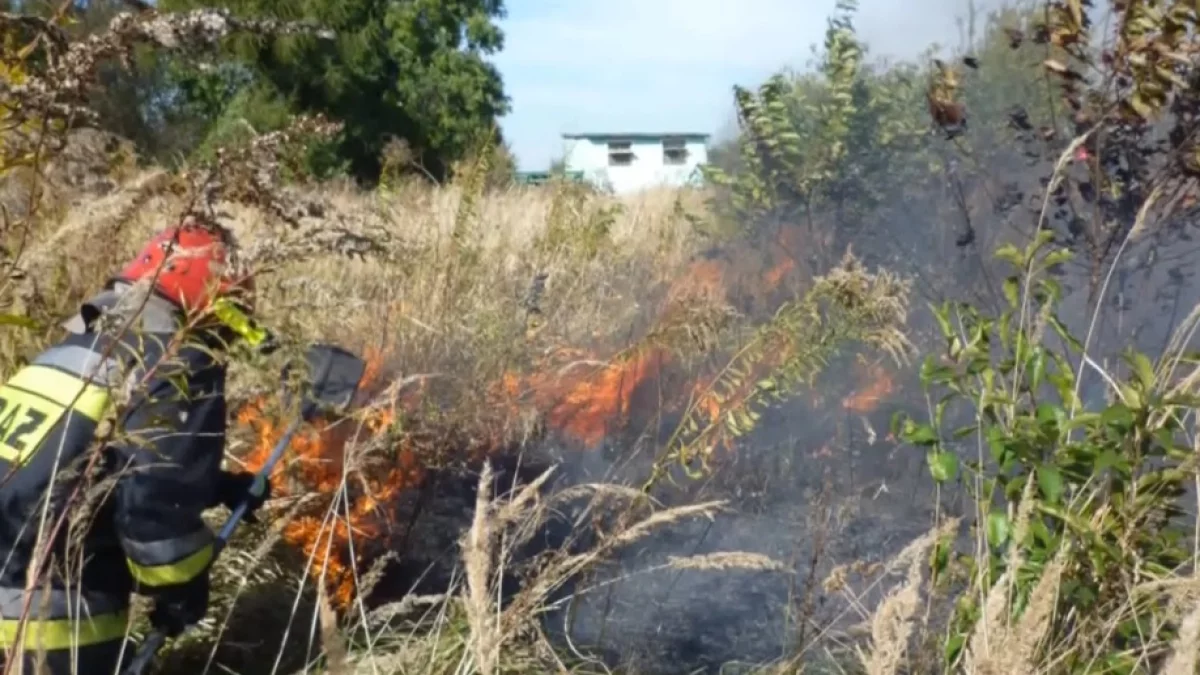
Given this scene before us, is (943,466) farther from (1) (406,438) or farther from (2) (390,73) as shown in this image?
(2) (390,73)

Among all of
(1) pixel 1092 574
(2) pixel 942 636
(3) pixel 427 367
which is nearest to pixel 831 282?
(2) pixel 942 636

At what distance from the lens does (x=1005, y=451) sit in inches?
111

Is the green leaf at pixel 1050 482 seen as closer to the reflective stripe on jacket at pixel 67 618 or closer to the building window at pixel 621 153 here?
A: the reflective stripe on jacket at pixel 67 618

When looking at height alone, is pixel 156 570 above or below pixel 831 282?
below

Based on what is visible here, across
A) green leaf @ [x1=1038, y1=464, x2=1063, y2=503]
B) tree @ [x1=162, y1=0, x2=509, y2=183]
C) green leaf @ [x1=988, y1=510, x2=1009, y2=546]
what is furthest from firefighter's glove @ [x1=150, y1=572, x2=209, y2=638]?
tree @ [x1=162, y1=0, x2=509, y2=183]

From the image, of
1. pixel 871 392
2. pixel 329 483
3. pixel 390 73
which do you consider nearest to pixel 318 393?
pixel 329 483

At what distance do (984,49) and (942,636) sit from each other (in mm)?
3414

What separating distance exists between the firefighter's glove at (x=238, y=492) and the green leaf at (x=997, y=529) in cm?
186

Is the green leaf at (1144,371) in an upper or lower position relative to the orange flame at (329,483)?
upper

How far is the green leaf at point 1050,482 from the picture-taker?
269cm

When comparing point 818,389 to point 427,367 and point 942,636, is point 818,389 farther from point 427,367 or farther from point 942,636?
point 942,636

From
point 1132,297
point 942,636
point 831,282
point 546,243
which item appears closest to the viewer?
point 942,636

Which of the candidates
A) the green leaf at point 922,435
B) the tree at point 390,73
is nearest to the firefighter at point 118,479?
the green leaf at point 922,435

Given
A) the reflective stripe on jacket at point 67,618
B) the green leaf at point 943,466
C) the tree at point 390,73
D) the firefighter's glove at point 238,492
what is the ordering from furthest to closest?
the tree at point 390,73 → the firefighter's glove at point 238,492 → the reflective stripe on jacket at point 67,618 → the green leaf at point 943,466
